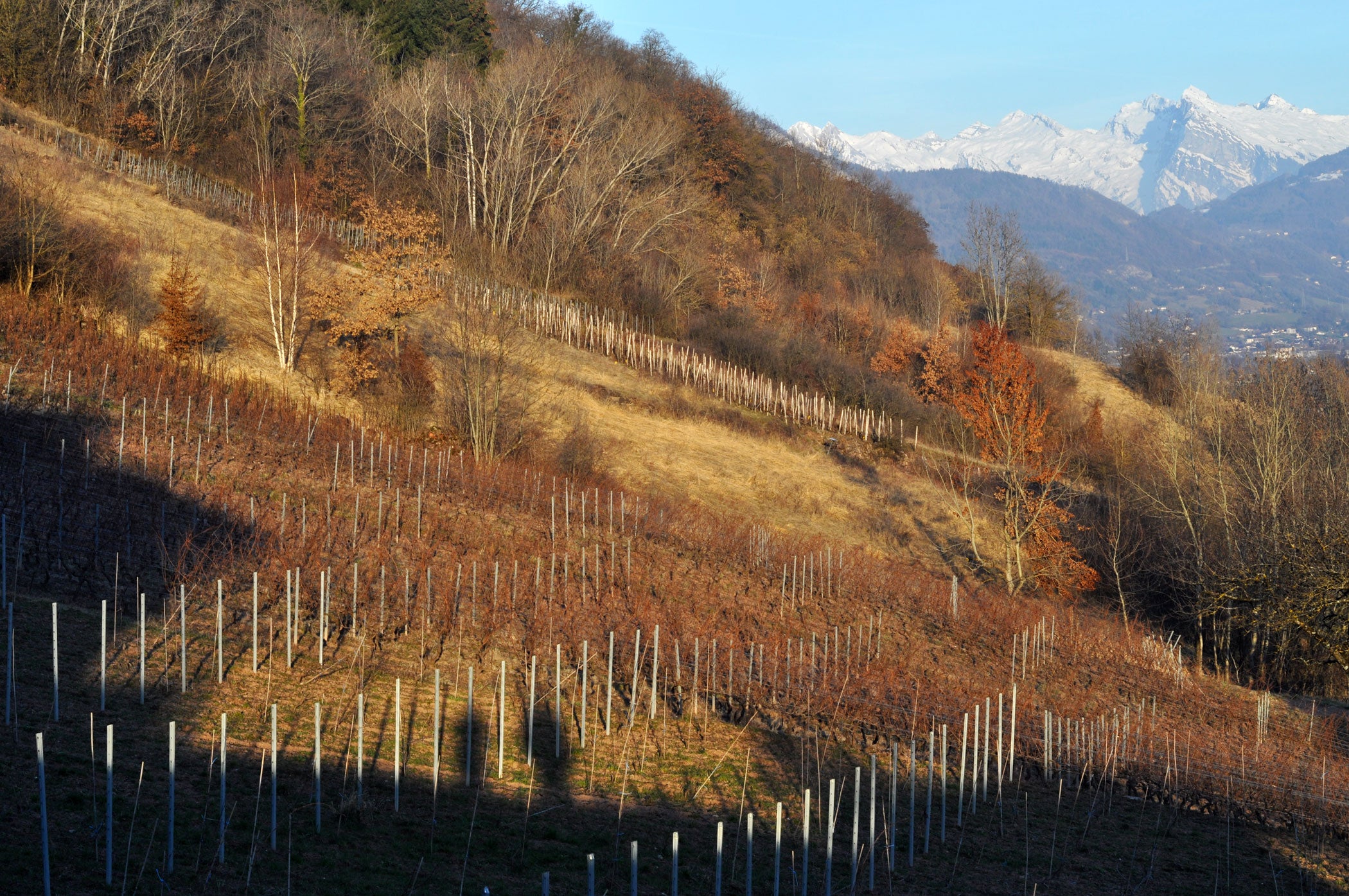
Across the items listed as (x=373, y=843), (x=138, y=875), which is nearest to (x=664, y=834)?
(x=373, y=843)

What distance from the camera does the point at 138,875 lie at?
305 inches

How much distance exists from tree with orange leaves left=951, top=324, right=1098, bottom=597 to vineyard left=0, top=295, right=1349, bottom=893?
5.48 metres

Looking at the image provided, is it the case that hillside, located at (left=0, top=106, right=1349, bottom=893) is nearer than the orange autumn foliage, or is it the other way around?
hillside, located at (left=0, top=106, right=1349, bottom=893)

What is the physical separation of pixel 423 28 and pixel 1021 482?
156 feet

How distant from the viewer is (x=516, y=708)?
44.9 feet

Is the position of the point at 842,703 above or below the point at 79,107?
below

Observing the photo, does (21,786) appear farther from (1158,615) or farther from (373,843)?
(1158,615)

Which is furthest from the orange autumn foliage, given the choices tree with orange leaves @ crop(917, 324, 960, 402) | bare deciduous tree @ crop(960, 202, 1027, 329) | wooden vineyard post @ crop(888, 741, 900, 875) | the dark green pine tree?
bare deciduous tree @ crop(960, 202, 1027, 329)

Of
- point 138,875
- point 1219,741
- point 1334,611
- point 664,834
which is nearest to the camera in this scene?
point 138,875

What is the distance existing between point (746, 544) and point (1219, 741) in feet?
36.7

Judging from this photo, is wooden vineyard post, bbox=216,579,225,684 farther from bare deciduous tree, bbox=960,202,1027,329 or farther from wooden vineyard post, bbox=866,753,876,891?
bare deciduous tree, bbox=960,202,1027,329

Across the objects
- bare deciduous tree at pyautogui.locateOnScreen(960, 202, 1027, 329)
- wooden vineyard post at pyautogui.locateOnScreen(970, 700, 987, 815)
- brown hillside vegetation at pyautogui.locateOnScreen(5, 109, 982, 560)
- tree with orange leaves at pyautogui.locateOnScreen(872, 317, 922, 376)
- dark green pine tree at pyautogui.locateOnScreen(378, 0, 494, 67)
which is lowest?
wooden vineyard post at pyautogui.locateOnScreen(970, 700, 987, 815)

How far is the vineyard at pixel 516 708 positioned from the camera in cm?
931

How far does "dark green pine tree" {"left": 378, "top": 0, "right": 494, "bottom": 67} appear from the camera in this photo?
61188mm
